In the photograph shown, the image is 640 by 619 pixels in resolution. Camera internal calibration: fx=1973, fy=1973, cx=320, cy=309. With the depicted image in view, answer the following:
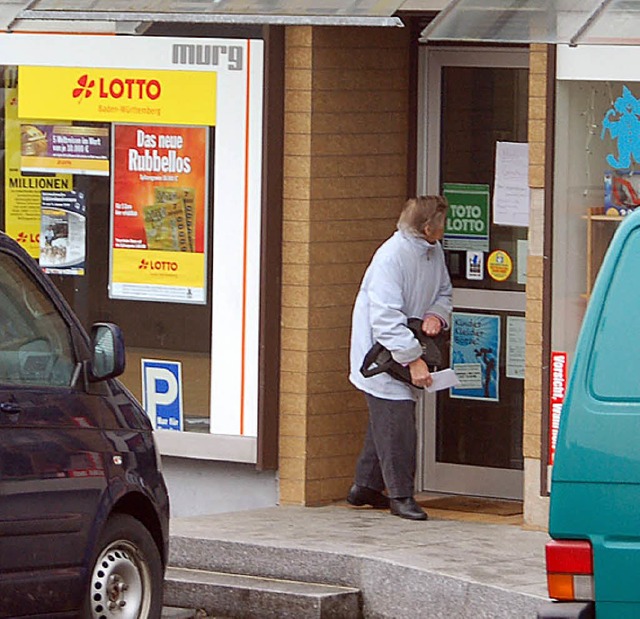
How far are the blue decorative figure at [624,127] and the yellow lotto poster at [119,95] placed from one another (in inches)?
86.1

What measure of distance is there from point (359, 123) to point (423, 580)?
9.56 feet

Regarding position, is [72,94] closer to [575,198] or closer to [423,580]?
[575,198]

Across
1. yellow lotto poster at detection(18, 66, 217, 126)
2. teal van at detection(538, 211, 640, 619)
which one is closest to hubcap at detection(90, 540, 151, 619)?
teal van at detection(538, 211, 640, 619)

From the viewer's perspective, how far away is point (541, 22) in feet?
29.4

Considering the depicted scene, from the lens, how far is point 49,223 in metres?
11.1

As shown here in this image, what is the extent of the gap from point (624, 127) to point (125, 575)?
3.62 metres

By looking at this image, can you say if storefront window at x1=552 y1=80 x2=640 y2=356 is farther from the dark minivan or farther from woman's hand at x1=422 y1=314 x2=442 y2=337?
the dark minivan

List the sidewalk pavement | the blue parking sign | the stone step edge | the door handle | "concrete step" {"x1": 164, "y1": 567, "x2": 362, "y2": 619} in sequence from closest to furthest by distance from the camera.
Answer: the door handle < the sidewalk pavement < "concrete step" {"x1": 164, "y1": 567, "x2": 362, "y2": 619} < the stone step edge < the blue parking sign

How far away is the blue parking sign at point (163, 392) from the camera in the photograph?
1084cm

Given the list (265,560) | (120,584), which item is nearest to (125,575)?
(120,584)

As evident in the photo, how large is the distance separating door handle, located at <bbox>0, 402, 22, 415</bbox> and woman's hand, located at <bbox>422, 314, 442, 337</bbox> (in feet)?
11.7

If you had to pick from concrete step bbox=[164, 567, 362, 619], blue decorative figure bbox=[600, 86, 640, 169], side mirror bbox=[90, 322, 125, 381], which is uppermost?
blue decorative figure bbox=[600, 86, 640, 169]

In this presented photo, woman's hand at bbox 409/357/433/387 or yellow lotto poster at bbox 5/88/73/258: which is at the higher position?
yellow lotto poster at bbox 5/88/73/258

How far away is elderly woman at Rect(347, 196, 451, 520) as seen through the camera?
32.9 feet
